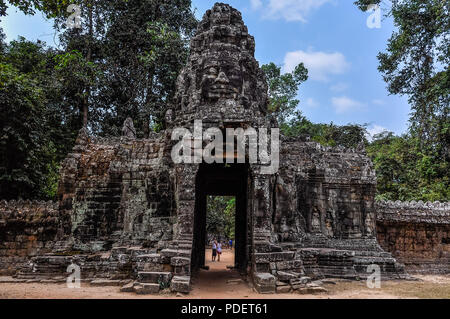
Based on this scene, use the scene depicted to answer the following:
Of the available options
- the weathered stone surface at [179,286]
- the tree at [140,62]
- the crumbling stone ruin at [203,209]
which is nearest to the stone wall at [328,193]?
the crumbling stone ruin at [203,209]

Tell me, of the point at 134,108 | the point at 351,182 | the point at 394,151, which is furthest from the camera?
the point at 134,108

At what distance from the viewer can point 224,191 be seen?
1281 cm

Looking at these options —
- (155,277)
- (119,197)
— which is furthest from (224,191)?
(155,277)

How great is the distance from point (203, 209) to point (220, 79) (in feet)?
15.0

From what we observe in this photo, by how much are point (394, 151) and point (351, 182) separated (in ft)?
32.6

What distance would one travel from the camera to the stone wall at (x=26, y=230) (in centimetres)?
1184

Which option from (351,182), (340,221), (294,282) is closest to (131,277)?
(294,282)

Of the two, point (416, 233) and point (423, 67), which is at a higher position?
point (423, 67)

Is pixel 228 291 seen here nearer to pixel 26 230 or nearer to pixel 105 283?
pixel 105 283

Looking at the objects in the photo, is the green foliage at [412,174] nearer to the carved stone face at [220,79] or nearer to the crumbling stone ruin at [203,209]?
the crumbling stone ruin at [203,209]

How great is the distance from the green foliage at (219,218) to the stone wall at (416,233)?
14.2m

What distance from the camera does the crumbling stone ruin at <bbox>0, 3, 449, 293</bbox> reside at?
28.2 feet

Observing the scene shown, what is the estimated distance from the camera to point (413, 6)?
17703 millimetres
